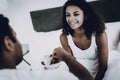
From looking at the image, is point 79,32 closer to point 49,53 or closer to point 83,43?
point 83,43

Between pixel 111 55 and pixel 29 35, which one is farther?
pixel 29 35

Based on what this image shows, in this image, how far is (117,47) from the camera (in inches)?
53.4

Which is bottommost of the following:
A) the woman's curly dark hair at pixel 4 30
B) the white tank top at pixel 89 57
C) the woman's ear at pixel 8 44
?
the white tank top at pixel 89 57

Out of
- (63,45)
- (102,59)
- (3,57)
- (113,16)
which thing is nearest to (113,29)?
(113,16)

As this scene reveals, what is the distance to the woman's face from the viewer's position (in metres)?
1.38

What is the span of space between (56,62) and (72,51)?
12 cm

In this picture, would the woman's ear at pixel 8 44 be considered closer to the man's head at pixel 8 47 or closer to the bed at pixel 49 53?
the man's head at pixel 8 47

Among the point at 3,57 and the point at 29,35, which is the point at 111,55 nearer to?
the point at 29,35

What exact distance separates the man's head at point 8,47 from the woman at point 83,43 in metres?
0.23

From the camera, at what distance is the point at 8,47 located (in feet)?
4.56

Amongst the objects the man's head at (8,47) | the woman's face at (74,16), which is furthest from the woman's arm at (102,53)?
the man's head at (8,47)

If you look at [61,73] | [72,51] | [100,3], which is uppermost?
[100,3]

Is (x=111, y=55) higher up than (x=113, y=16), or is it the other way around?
(x=113, y=16)

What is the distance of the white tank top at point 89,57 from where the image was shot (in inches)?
54.4
